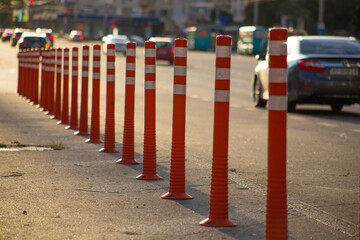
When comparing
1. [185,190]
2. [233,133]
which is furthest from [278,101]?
[233,133]

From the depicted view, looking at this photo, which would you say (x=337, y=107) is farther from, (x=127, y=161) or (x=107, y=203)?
(x=107, y=203)

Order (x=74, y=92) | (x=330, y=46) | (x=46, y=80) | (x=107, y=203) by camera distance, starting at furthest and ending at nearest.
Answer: (x=330, y=46) < (x=46, y=80) < (x=74, y=92) < (x=107, y=203)

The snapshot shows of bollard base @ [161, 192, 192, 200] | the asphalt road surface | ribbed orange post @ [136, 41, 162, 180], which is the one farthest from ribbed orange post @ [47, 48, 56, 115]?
bollard base @ [161, 192, 192, 200]

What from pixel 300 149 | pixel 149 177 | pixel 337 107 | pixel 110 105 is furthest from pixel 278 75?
pixel 337 107

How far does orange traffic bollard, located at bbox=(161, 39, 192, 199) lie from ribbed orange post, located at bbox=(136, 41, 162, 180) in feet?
2.77

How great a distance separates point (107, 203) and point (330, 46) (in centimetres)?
1057

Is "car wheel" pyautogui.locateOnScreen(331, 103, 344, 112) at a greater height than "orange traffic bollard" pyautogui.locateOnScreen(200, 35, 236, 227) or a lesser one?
lesser

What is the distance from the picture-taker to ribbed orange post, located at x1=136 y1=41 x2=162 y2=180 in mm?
7477

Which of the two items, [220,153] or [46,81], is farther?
[46,81]

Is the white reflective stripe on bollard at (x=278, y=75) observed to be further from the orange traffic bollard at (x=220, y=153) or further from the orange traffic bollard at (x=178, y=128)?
the orange traffic bollard at (x=178, y=128)

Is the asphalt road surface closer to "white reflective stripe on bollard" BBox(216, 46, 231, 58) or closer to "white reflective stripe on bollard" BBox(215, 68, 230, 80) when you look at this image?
"white reflective stripe on bollard" BBox(215, 68, 230, 80)

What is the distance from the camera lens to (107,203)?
6.26 metres

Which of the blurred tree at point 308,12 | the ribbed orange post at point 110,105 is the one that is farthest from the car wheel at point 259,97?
the blurred tree at point 308,12

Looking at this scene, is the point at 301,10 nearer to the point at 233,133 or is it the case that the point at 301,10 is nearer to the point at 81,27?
the point at 81,27
